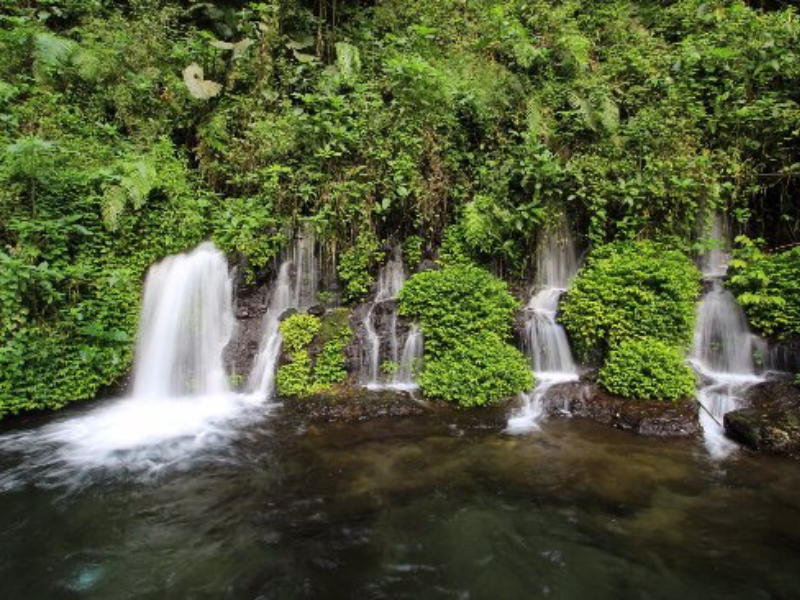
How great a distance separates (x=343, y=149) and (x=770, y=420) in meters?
7.74

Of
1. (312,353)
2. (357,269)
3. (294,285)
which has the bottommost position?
(312,353)

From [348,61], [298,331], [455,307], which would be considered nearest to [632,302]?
[455,307]

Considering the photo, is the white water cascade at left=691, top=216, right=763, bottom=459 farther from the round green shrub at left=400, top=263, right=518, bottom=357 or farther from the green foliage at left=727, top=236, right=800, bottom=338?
the round green shrub at left=400, top=263, right=518, bottom=357

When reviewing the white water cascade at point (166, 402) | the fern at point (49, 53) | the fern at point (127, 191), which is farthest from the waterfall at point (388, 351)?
the fern at point (49, 53)

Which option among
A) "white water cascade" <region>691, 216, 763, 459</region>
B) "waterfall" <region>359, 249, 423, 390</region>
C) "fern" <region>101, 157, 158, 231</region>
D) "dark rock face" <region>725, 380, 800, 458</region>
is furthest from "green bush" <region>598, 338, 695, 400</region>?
"fern" <region>101, 157, 158, 231</region>

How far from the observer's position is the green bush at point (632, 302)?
24.9 ft

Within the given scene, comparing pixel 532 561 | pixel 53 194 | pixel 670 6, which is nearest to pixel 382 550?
pixel 532 561

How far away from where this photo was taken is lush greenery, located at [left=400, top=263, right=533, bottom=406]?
7703 millimetres

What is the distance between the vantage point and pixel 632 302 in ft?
24.9

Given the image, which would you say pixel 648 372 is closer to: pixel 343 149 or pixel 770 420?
pixel 770 420

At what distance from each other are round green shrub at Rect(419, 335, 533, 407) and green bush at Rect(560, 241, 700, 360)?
113 centimetres

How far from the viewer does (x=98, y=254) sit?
8312 millimetres

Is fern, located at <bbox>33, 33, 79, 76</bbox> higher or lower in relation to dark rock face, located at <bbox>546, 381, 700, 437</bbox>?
higher

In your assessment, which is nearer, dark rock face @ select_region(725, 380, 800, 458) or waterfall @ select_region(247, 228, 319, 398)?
dark rock face @ select_region(725, 380, 800, 458)
